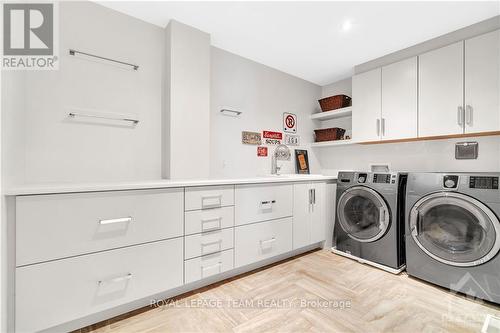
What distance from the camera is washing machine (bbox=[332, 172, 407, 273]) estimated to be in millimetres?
2092

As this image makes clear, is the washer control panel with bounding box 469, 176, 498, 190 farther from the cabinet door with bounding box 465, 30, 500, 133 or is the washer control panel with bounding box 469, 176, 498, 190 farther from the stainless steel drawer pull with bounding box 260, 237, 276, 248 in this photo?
the stainless steel drawer pull with bounding box 260, 237, 276, 248

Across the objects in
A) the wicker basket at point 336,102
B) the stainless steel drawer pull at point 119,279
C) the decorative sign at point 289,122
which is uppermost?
the wicker basket at point 336,102

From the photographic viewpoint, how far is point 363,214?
2342 millimetres

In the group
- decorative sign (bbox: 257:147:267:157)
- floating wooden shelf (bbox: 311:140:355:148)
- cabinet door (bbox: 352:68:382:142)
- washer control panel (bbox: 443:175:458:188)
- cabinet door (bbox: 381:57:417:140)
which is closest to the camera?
washer control panel (bbox: 443:175:458:188)

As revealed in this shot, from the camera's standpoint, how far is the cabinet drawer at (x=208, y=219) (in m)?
1.62

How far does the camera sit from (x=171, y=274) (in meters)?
1.54

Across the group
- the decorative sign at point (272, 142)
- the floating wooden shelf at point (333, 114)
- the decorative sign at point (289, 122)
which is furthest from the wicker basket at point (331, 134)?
the decorative sign at point (272, 142)

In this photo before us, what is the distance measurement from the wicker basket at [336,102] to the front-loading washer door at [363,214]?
127 cm

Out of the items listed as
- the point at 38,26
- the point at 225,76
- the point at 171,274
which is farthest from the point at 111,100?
the point at 171,274

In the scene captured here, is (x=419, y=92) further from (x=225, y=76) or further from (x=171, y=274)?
(x=171, y=274)

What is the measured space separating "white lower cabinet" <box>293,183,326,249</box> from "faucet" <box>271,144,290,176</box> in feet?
1.78

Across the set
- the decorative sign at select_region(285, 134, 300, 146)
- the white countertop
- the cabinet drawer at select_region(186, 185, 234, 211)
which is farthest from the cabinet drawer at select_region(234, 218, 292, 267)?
the decorative sign at select_region(285, 134, 300, 146)

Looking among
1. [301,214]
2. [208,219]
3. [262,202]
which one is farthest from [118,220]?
[301,214]

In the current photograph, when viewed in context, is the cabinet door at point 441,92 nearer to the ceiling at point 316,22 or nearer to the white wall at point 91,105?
the ceiling at point 316,22
